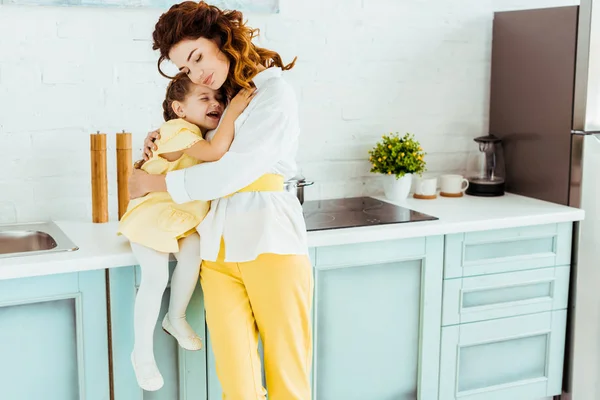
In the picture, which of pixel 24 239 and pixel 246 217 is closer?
pixel 246 217

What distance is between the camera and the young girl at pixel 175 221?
1.98m

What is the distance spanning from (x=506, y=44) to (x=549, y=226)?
0.79 meters

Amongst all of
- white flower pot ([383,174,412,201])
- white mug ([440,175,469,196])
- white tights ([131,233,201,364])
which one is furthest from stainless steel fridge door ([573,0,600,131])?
white tights ([131,233,201,364])

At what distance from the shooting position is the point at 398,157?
276 centimetres

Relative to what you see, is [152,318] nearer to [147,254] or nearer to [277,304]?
[147,254]

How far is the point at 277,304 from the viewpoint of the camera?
1.95m

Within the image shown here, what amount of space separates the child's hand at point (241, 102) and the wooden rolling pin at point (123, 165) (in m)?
0.54

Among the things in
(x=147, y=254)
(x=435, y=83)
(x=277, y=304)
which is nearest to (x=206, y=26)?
(x=147, y=254)

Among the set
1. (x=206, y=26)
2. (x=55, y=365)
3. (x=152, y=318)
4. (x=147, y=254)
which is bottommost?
(x=55, y=365)

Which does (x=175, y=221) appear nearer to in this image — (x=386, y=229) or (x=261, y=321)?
(x=261, y=321)

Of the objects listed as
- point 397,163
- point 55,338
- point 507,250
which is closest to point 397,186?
point 397,163

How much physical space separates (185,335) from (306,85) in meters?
1.10

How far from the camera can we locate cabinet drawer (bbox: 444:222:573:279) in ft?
8.15

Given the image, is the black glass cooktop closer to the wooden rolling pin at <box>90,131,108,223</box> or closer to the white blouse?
the white blouse
